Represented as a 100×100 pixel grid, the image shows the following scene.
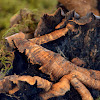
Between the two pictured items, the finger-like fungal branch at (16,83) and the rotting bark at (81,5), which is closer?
the finger-like fungal branch at (16,83)

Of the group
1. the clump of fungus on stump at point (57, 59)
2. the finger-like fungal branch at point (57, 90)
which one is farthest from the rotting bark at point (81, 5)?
the finger-like fungal branch at point (57, 90)

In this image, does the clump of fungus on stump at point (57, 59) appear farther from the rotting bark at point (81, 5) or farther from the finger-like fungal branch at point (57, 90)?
the rotting bark at point (81, 5)

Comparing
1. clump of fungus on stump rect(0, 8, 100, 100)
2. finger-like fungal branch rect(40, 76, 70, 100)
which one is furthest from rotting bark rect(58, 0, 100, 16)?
finger-like fungal branch rect(40, 76, 70, 100)

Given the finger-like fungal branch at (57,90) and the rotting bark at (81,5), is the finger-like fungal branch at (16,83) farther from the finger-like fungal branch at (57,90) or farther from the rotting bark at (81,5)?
the rotting bark at (81,5)

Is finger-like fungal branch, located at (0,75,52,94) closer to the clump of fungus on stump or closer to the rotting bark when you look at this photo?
the clump of fungus on stump

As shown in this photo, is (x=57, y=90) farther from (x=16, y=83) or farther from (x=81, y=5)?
(x=81, y=5)

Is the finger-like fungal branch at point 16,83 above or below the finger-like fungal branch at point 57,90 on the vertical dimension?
above

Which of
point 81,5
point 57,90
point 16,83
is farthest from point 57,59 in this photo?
point 81,5

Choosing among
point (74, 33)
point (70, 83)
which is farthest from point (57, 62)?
point (74, 33)

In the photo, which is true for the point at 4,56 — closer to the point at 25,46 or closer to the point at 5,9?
the point at 25,46

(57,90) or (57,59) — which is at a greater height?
(57,59)

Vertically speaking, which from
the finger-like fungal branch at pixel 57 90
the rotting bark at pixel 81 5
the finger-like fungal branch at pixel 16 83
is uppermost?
the rotting bark at pixel 81 5
